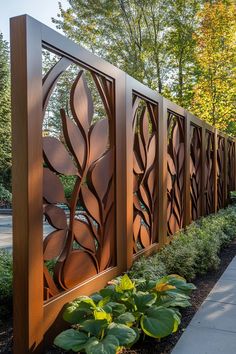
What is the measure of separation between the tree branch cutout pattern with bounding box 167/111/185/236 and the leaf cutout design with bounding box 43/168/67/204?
113 inches

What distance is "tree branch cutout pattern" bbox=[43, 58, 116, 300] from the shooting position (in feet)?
8.72

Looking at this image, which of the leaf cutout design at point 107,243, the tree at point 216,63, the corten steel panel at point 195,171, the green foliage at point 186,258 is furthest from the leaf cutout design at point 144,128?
the tree at point 216,63

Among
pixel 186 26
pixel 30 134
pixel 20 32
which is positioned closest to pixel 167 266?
pixel 30 134

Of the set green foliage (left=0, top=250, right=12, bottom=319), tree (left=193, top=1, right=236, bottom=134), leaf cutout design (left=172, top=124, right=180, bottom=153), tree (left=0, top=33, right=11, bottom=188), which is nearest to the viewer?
green foliage (left=0, top=250, right=12, bottom=319)

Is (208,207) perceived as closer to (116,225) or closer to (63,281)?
(116,225)

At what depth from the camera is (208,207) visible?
8.13 metres

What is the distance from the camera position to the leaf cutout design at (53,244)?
260cm

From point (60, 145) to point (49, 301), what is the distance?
3.65 feet

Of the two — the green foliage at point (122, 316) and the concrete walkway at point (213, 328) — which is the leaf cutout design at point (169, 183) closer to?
the concrete walkway at point (213, 328)

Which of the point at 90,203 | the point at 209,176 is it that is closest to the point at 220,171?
the point at 209,176

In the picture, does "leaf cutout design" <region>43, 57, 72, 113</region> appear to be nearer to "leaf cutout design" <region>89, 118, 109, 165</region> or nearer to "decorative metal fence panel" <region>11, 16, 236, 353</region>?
"decorative metal fence panel" <region>11, 16, 236, 353</region>

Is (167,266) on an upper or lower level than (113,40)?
lower

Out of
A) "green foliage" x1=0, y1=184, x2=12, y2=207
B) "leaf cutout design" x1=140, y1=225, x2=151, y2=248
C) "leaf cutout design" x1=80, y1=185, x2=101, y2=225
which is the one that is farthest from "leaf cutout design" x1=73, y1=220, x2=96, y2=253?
"green foliage" x1=0, y1=184, x2=12, y2=207

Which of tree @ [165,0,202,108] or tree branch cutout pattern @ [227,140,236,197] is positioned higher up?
tree @ [165,0,202,108]
